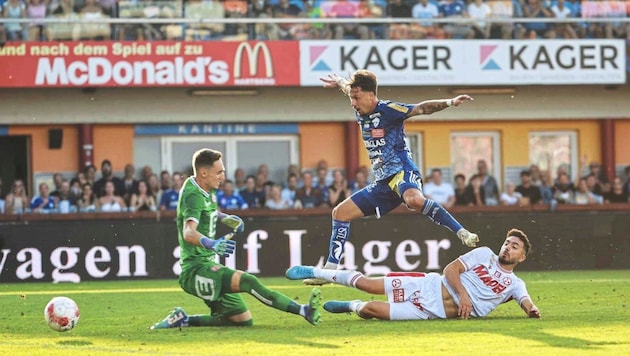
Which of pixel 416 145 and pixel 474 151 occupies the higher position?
pixel 416 145

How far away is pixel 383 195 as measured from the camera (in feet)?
42.2

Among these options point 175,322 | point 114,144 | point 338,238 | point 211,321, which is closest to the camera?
point 175,322

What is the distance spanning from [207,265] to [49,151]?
15497 mm

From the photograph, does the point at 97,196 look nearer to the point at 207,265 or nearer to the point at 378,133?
the point at 378,133

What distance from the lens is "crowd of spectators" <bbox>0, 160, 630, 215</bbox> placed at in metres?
22.1

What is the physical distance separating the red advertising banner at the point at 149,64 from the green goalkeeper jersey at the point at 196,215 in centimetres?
1364

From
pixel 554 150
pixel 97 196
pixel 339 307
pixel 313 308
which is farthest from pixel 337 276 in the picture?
pixel 554 150

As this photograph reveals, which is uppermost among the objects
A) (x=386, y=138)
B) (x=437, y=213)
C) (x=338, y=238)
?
(x=386, y=138)

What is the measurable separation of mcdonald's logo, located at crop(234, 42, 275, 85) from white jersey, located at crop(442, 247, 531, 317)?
13.7 metres

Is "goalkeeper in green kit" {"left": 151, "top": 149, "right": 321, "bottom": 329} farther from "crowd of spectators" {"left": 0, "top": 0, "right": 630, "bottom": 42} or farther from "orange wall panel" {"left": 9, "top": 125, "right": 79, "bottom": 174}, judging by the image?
"orange wall panel" {"left": 9, "top": 125, "right": 79, "bottom": 174}

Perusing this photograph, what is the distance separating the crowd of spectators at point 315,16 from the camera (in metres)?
24.1

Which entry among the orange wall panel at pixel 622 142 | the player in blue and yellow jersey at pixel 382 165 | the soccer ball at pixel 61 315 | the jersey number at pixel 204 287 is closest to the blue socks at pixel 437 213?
the player in blue and yellow jersey at pixel 382 165

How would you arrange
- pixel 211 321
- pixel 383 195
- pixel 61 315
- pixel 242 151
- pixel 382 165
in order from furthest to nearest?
1. pixel 242 151
2. pixel 383 195
3. pixel 382 165
4. pixel 211 321
5. pixel 61 315

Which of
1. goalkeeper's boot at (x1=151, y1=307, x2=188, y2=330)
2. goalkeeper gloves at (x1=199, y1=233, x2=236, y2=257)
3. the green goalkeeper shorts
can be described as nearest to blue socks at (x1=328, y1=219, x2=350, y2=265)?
the green goalkeeper shorts
